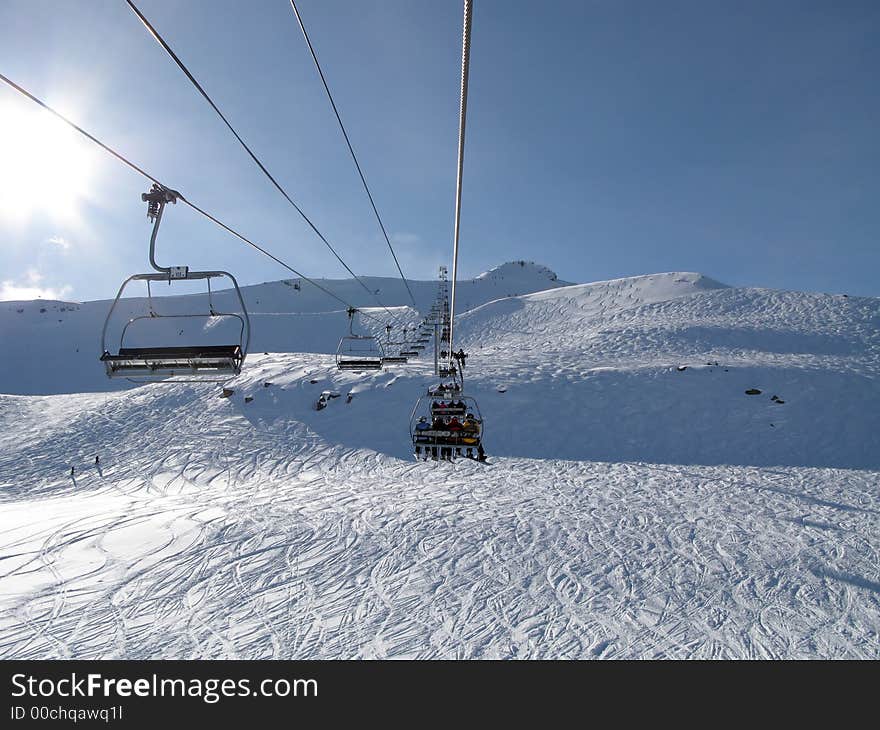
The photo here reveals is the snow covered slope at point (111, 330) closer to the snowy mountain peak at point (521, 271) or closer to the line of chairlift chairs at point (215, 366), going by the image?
the snowy mountain peak at point (521, 271)

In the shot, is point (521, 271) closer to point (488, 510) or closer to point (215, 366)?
point (488, 510)

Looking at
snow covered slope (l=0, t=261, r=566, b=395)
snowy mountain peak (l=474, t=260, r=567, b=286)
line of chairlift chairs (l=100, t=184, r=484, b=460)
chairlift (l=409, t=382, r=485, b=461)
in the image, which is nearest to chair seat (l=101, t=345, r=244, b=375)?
line of chairlift chairs (l=100, t=184, r=484, b=460)

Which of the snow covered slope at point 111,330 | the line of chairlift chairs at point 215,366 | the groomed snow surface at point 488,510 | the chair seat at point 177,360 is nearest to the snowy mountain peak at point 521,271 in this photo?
the snow covered slope at point 111,330

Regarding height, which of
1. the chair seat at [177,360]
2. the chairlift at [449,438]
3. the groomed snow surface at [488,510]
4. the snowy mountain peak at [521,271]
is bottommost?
the groomed snow surface at [488,510]

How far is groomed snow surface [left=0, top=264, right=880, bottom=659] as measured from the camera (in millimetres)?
8219

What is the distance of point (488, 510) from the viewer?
1381cm

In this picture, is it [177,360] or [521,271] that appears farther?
[521,271]

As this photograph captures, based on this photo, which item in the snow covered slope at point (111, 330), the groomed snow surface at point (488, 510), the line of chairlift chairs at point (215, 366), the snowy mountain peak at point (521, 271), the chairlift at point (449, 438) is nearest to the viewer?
the line of chairlift chairs at point (215, 366)

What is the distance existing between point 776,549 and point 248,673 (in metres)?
11.7

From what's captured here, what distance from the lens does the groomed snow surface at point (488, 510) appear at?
27.0ft

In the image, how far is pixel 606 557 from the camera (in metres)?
10.8

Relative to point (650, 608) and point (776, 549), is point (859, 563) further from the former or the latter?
point (650, 608)

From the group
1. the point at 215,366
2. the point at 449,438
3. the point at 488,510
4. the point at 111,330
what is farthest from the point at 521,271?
the point at 215,366

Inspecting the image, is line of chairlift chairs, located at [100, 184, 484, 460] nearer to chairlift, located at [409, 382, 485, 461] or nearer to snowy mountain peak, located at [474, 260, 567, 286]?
chairlift, located at [409, 382, 485, 461]
